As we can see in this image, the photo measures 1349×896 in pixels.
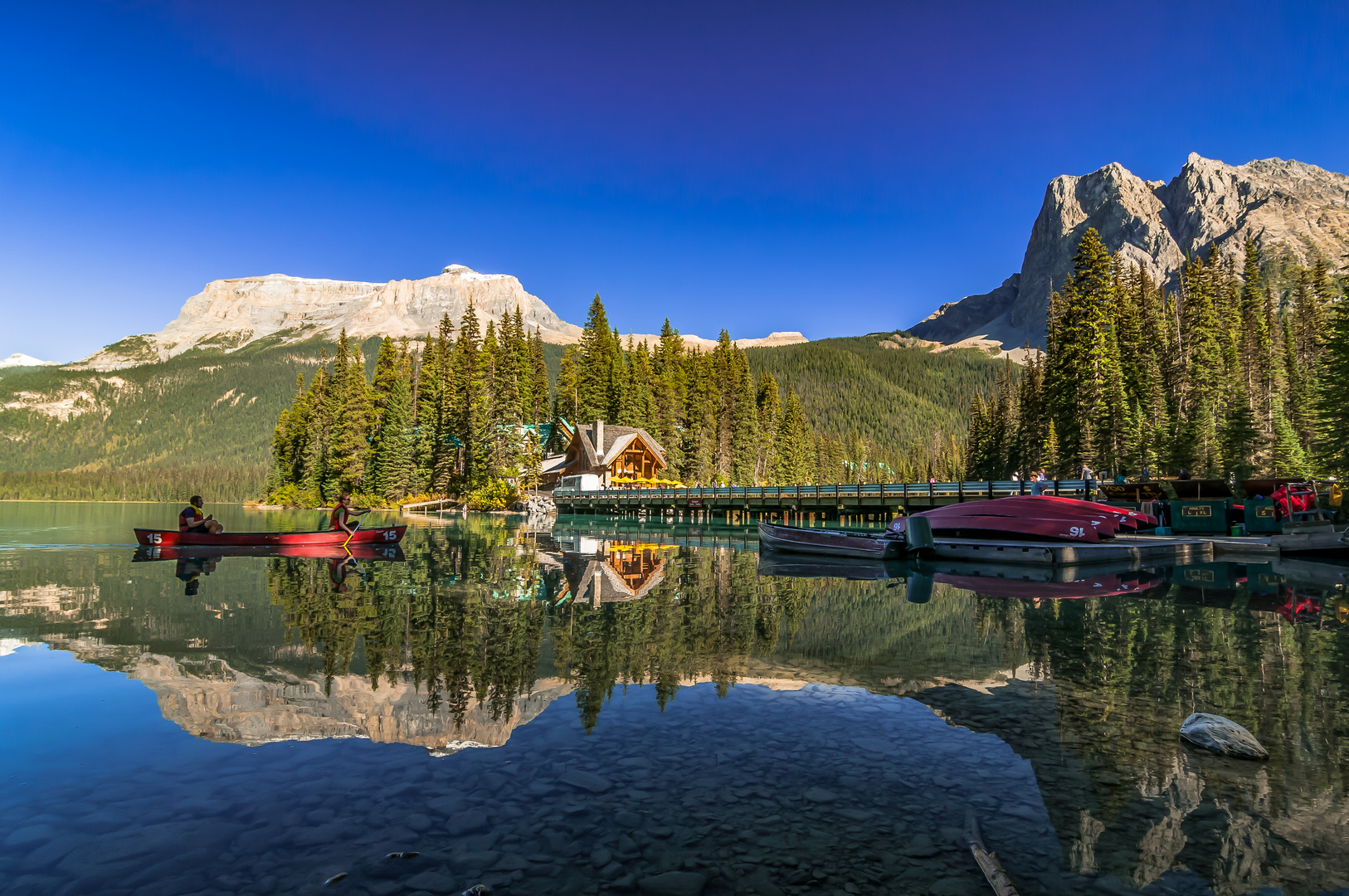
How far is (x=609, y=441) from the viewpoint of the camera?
234 ft

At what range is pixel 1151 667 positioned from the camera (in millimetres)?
8836

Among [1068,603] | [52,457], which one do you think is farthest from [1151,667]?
[52,457]

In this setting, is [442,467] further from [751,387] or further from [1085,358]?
[1085,358]

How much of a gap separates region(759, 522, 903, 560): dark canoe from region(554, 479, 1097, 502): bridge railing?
13.1m

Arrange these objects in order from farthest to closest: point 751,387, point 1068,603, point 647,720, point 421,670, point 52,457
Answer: point 52,457, point 751,387, point 1068,603, point 421,670, point 647,720

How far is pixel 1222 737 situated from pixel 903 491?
36025mm

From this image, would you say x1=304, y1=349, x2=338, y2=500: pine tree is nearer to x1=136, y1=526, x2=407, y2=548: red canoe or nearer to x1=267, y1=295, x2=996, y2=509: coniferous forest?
x1=267, y1=295, x2=996, y2=509: coniferous forest

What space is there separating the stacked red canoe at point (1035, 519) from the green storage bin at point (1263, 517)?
16.9 feet

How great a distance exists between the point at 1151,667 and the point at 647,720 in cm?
694

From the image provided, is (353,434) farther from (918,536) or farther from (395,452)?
(918,536)

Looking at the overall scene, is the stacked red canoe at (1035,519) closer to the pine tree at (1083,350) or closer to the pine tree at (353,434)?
the pine tree at (1083,350)

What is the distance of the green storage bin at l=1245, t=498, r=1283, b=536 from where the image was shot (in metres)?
27.6

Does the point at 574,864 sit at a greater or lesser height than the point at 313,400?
lesser

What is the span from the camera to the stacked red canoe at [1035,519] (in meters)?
24.6
